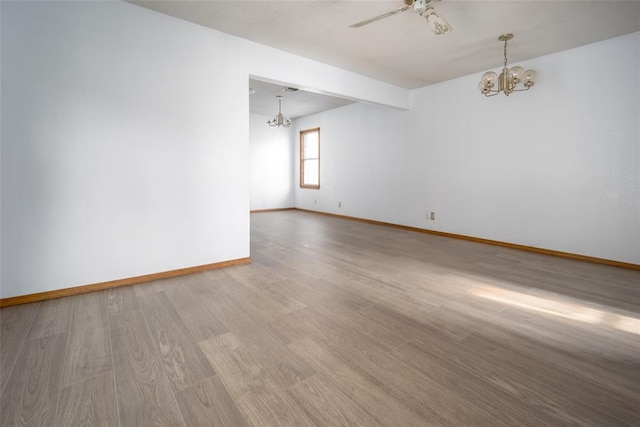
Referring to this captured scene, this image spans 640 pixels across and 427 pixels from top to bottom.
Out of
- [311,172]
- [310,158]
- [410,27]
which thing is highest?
[410,27]

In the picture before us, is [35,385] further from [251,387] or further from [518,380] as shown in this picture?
[518,380]

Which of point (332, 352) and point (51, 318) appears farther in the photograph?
point (51, 318)

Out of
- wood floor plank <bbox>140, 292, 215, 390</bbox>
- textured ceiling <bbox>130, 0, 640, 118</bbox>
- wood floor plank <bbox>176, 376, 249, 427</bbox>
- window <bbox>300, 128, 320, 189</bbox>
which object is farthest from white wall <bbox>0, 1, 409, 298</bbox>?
window <bbox>300, 128, 320, 189</bbox>

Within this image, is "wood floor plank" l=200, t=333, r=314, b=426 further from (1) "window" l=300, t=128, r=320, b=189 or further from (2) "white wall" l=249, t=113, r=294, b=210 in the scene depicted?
(2) "white wall" l=249, t=113, r=294, b=210

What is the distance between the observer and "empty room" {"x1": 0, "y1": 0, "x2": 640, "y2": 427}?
1471mm

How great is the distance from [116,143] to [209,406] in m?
2.47

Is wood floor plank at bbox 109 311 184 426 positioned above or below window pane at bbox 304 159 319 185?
below

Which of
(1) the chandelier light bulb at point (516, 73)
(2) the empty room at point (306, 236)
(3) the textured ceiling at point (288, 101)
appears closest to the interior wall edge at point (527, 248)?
(2) the empty room at point (306, 236)

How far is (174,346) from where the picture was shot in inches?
71.8

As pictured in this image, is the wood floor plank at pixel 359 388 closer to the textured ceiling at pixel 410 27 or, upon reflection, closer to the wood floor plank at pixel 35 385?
the wood floor plank at pixel 35 385

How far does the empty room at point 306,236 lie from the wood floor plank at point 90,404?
1cm

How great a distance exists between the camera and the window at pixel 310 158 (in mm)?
8211

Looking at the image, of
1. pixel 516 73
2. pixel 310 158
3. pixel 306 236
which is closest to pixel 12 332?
pixel 306 236

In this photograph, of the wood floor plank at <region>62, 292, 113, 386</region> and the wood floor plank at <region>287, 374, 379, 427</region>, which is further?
the wood floor plank at <region>62, 292, 113, 386</region>
